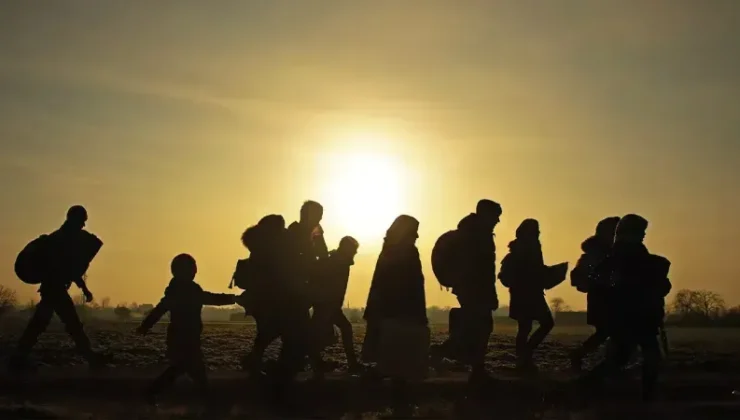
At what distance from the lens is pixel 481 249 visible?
1210cm

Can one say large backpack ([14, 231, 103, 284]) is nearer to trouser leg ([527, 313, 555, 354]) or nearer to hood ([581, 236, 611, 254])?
trouser leg ([527, 313, 555, 354])

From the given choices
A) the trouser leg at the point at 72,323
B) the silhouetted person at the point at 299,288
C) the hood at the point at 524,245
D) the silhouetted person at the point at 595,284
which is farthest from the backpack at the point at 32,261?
the silhouetted person at the point at 595,284

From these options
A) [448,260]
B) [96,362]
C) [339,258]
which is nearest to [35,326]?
[96,362]

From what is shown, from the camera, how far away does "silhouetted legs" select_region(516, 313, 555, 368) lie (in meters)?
13.9

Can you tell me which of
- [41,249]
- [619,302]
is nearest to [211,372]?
[41,249]

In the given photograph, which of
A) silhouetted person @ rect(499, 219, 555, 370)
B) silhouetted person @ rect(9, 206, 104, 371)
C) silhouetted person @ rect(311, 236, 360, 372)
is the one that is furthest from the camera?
silhouetted person @ rect(499, 219, 555, 370)

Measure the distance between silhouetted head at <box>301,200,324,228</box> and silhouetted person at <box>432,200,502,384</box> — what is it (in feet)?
6.25

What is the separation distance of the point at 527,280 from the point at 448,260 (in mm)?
2219

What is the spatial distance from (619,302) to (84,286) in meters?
7.70

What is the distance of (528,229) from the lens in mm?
13914

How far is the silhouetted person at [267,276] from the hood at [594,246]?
5095 mm

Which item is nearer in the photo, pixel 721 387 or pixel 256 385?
pixel 256 385

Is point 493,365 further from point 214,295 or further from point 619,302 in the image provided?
point 214,295

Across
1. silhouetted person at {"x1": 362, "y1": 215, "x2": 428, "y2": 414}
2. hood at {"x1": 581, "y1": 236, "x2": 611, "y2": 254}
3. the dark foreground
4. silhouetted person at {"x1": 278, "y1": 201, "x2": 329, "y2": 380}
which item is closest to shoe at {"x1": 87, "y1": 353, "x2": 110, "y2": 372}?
the dark foreground
